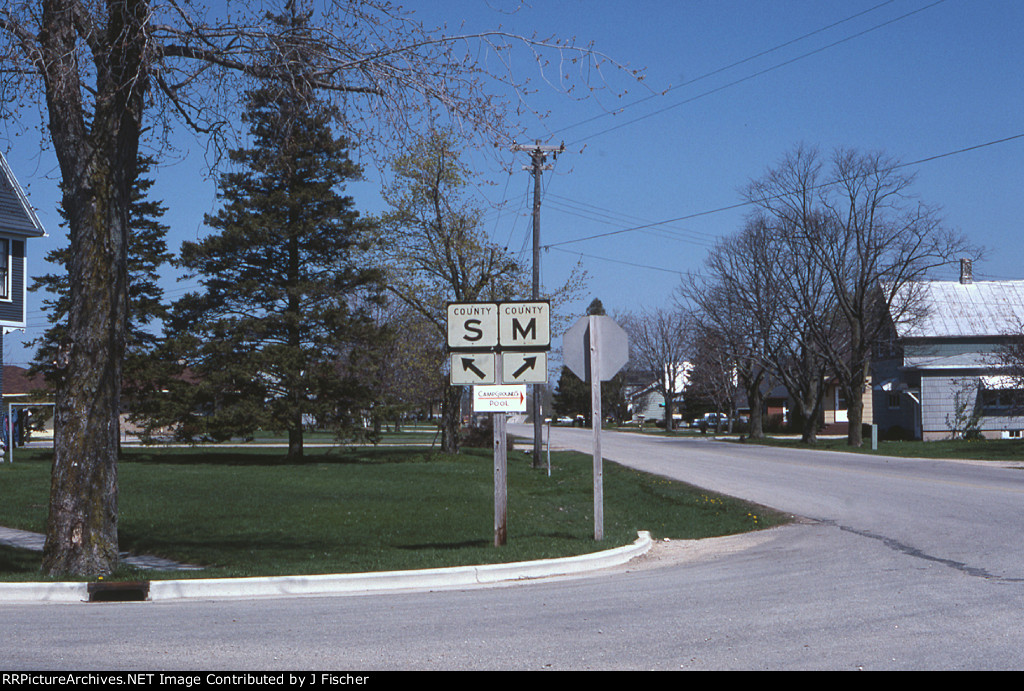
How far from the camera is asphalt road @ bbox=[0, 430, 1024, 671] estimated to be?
6.18 m

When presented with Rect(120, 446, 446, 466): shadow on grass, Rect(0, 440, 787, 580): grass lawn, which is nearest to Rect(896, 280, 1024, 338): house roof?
Rect(120, 446, 446, 466): shadow on grass

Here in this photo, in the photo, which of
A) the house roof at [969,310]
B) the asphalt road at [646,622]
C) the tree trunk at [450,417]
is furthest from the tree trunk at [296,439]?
the house roof at [969,310]

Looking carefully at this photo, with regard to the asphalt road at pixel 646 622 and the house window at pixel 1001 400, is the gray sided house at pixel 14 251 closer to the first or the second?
the asphalt road at pixel 646 622

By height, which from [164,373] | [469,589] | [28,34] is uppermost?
[28,34]

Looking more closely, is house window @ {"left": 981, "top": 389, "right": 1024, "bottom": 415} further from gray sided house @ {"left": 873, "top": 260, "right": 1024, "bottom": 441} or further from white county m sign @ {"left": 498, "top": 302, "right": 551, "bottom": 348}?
white county m sign @ {"left": 498, "top": 302, "right": 551, "bottom": 348}

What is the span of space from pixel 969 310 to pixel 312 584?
5250 centimetres

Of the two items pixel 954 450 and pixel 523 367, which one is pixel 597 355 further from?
pixel 954 450

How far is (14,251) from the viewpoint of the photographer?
29984 mm

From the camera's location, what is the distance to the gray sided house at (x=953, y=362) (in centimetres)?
5050

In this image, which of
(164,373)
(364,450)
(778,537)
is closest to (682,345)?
(364,450)

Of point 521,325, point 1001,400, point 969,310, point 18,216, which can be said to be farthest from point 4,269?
point 969,310

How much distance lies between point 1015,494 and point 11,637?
1733cm

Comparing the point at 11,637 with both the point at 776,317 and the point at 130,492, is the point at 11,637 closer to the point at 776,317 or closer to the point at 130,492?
the point at 130,492

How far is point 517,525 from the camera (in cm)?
1533
